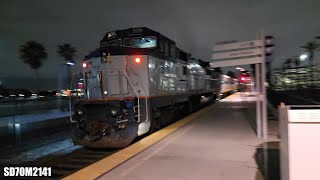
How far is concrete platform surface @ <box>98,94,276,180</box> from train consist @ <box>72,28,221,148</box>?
4.46ft

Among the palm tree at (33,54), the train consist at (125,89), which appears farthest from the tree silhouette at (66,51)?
the train consist at (125,89)

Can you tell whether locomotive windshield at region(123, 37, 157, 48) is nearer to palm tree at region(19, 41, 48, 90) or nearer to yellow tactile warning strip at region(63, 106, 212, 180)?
yellow tactile warning strip at region(63, 106, 212, 180)

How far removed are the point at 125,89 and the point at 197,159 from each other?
4.93 m

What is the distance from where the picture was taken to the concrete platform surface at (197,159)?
20.4 feet

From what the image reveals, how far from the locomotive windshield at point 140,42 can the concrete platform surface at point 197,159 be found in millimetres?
3592

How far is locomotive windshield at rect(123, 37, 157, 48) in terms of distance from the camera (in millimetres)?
12766

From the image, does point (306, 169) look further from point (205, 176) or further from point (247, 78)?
point (247, 78)

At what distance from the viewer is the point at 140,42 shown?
12.9 metres

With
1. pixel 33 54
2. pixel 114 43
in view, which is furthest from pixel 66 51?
pixel 114 43

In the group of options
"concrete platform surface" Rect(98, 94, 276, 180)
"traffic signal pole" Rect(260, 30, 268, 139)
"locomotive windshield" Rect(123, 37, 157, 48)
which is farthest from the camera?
"locomotive windshield" Rect(123, 37, 157, 48)

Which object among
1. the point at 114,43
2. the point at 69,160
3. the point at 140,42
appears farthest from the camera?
the point at 114,43

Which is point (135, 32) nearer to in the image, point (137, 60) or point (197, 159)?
point (137, 60)

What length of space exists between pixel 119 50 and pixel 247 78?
97.2 ft

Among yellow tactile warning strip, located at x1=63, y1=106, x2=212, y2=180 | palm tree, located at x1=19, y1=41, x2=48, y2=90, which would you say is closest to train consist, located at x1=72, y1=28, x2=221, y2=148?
yellow tactile warning strip, located at x1=63, y1=106, x2=212, y2=180
